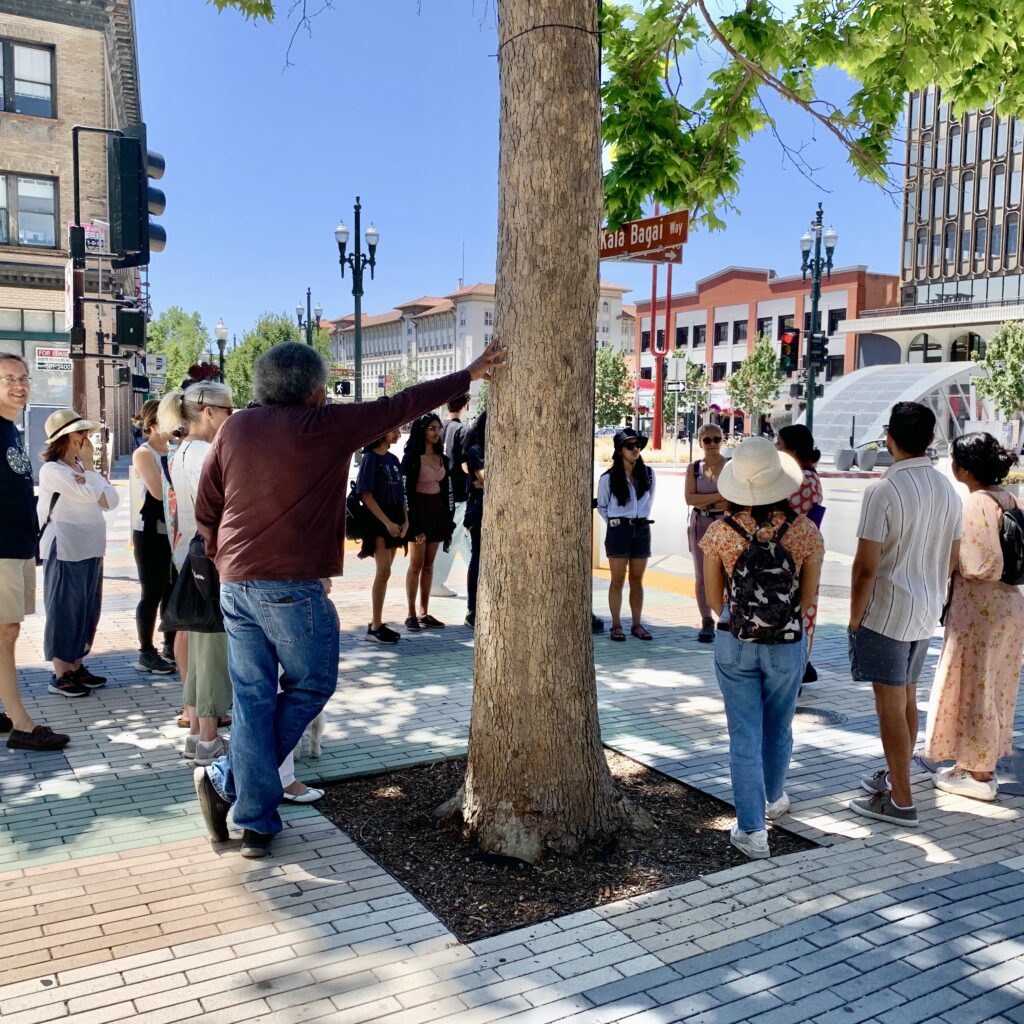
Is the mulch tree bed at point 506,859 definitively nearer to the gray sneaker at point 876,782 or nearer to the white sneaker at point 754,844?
the white sneaker at point 754,844

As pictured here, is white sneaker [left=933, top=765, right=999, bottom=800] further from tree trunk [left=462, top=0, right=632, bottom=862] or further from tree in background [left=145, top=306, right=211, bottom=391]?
tree in background [left=145, top=306, right=211, bottom=391]

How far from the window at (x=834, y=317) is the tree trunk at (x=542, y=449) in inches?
2948

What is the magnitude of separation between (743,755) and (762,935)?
816mm

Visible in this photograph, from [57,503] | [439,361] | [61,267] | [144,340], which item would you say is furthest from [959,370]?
[439,361]

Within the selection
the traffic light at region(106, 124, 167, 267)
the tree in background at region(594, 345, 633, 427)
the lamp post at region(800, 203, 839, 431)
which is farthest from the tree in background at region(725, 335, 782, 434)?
the traffic light at region(106, 124, 167, 267)

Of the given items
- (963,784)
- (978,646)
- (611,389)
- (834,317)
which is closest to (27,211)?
(978,646)

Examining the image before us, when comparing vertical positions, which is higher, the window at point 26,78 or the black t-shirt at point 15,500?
the window at point 26,78

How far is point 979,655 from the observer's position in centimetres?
520

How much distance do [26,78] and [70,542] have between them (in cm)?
2732

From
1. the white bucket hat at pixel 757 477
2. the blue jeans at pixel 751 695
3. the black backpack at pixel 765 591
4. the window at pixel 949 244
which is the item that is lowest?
the blue jeans at pixel 751 695

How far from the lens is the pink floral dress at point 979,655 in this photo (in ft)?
16.6

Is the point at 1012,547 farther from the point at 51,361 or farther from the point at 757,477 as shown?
the point at 51,361

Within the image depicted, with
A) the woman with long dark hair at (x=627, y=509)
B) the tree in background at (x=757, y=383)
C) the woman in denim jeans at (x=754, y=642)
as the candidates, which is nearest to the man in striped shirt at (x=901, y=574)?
the woman in denim jeans at (x=754, y=642)

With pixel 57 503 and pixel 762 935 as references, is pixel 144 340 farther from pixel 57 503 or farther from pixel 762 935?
pixel 762 935
